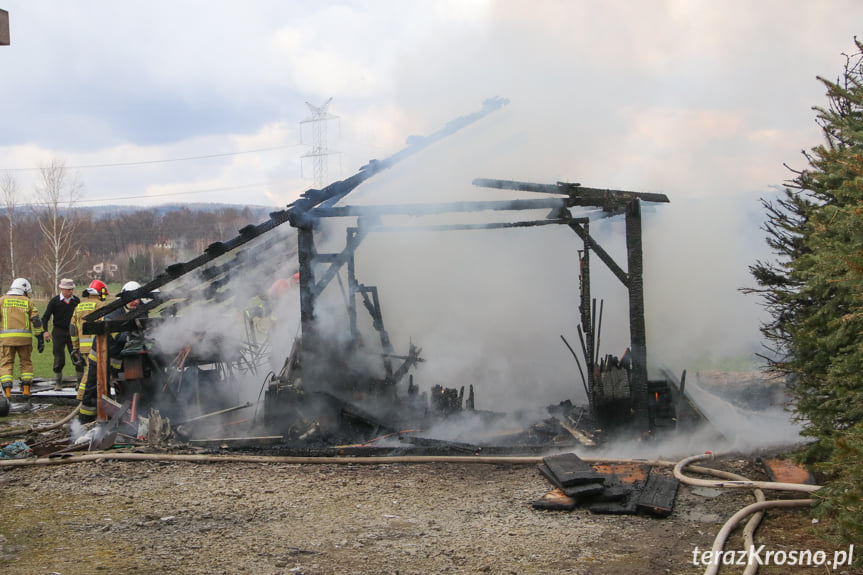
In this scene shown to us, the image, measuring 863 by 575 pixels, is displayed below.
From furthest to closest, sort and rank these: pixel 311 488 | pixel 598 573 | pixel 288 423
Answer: pixel 288 423 < pixel 311 488 < pixel 598 573

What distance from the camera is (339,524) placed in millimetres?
5512

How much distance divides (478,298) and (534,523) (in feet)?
21.1

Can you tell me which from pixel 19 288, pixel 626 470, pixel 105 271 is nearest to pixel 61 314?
pixel 19 288

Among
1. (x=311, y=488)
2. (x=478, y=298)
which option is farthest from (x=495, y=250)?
(x=311, y=488)

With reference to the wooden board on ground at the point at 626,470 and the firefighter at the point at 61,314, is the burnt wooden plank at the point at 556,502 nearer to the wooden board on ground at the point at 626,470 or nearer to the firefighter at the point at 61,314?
the wooden board on ground at the point at 626,470

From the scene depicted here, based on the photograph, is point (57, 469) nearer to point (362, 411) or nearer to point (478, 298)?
point (362, 411)

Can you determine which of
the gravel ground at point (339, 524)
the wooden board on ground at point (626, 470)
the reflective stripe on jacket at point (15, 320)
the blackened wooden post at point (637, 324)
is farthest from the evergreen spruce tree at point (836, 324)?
the reflective stripe on jacket at point (15, 320)

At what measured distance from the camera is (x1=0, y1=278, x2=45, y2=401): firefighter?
39.2 feet

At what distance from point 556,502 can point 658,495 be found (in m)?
0.94

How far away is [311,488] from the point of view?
6.66m

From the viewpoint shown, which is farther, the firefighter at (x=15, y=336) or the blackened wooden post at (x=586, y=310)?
the firefighter at (x=15, y=336)

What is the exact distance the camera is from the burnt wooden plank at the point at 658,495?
5473mm

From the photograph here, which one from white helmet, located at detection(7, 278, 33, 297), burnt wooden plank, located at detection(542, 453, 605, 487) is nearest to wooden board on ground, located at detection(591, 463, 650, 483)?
burnt wooden plank, located at detection(542, 453, 605, 487)

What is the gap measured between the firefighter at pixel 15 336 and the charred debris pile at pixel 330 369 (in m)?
3.26
